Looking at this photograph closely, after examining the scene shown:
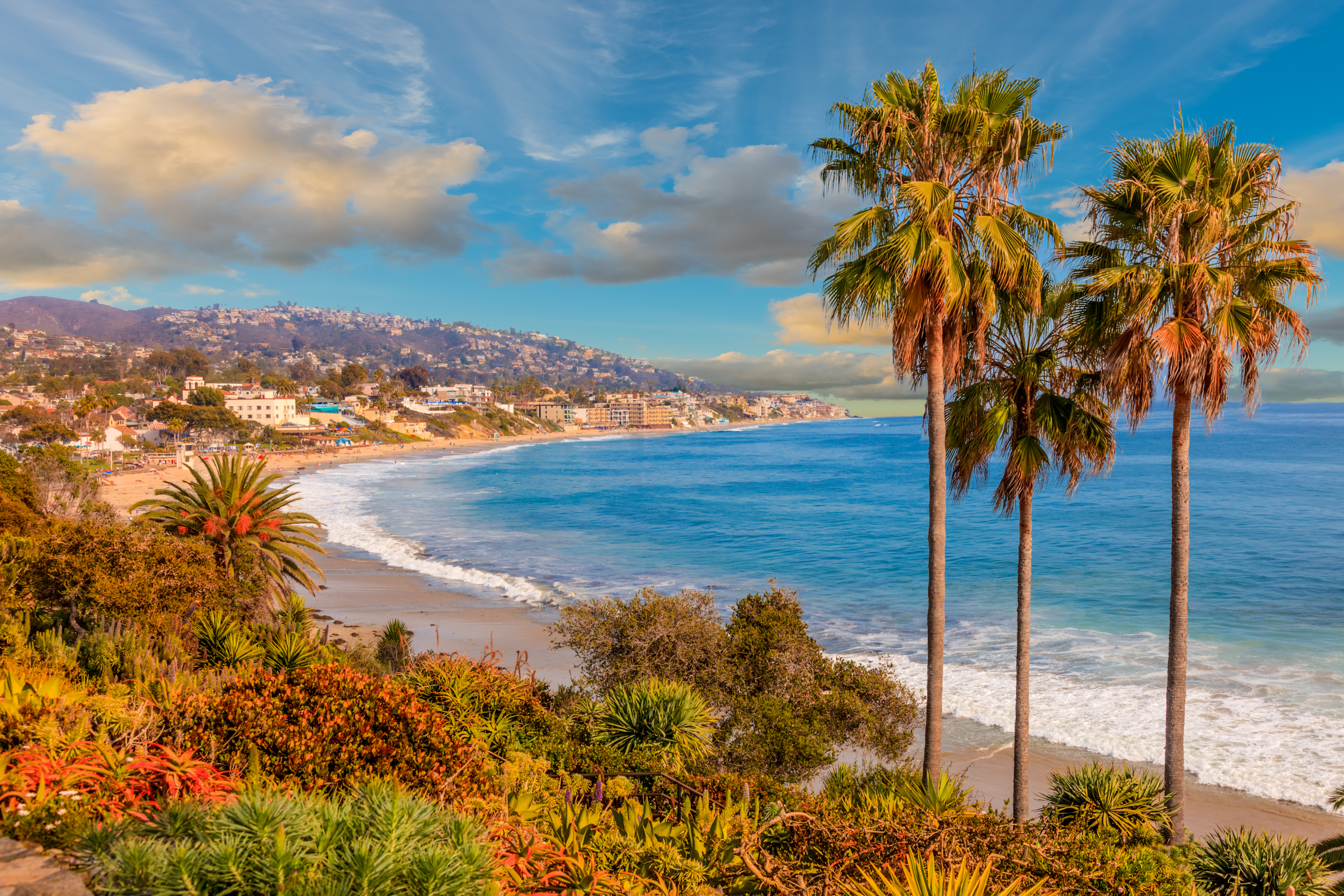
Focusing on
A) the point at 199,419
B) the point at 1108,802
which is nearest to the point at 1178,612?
the point at 1108,802

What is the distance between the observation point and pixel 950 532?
158 ft

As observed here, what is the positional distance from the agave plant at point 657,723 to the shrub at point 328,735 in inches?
112

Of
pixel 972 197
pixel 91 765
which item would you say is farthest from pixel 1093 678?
pixel 91 765

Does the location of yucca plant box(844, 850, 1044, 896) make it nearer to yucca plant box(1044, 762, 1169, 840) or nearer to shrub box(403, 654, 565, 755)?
yucca plant box(1044, 762, 1169, 840)

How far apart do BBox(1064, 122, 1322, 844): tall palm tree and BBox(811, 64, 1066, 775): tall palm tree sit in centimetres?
116

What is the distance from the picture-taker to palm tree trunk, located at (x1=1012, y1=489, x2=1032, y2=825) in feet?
31.7

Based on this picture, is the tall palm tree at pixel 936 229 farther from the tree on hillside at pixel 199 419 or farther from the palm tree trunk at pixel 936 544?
the tree on hillside at pixel 199 419

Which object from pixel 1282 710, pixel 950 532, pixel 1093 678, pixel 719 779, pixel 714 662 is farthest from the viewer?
pixel 950 532

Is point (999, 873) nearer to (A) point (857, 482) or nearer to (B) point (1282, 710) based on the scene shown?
(B) point (1282, 710)

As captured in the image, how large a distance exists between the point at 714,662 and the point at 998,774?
22.8 ft

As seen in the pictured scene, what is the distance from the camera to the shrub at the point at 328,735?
5.54 m

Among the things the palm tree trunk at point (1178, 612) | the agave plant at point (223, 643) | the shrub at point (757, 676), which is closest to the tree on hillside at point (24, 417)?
the agave plant at point (223, 643)

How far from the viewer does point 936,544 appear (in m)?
9.28

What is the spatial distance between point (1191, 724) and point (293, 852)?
20136 mm
